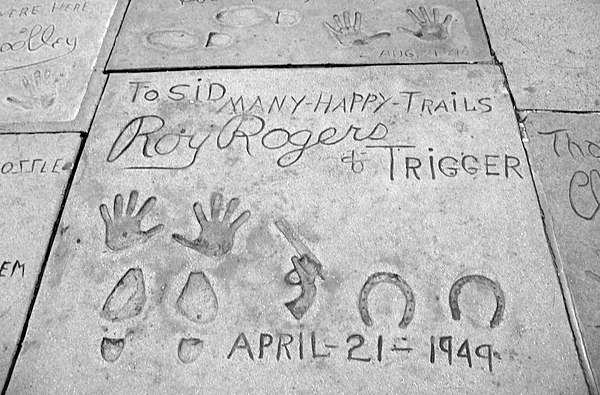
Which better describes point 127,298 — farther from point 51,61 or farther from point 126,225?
point 51,61

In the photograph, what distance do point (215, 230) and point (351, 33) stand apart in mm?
1203

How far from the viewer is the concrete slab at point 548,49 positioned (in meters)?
2.19

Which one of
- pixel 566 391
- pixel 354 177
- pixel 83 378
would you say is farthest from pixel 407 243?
pixel 83 378

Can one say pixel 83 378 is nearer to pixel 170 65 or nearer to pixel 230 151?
pixel 230 151

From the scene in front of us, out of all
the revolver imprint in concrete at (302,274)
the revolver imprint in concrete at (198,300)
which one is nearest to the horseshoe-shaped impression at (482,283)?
the revolver imprint in concrete at (302,274)

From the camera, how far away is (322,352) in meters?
1.59

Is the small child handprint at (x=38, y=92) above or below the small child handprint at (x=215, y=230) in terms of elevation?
above

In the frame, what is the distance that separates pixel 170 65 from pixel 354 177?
101 centimetres

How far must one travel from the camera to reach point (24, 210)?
75.7 inches

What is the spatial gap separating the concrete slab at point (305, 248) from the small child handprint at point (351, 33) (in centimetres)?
24

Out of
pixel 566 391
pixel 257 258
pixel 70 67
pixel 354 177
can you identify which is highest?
pixel 70 67
